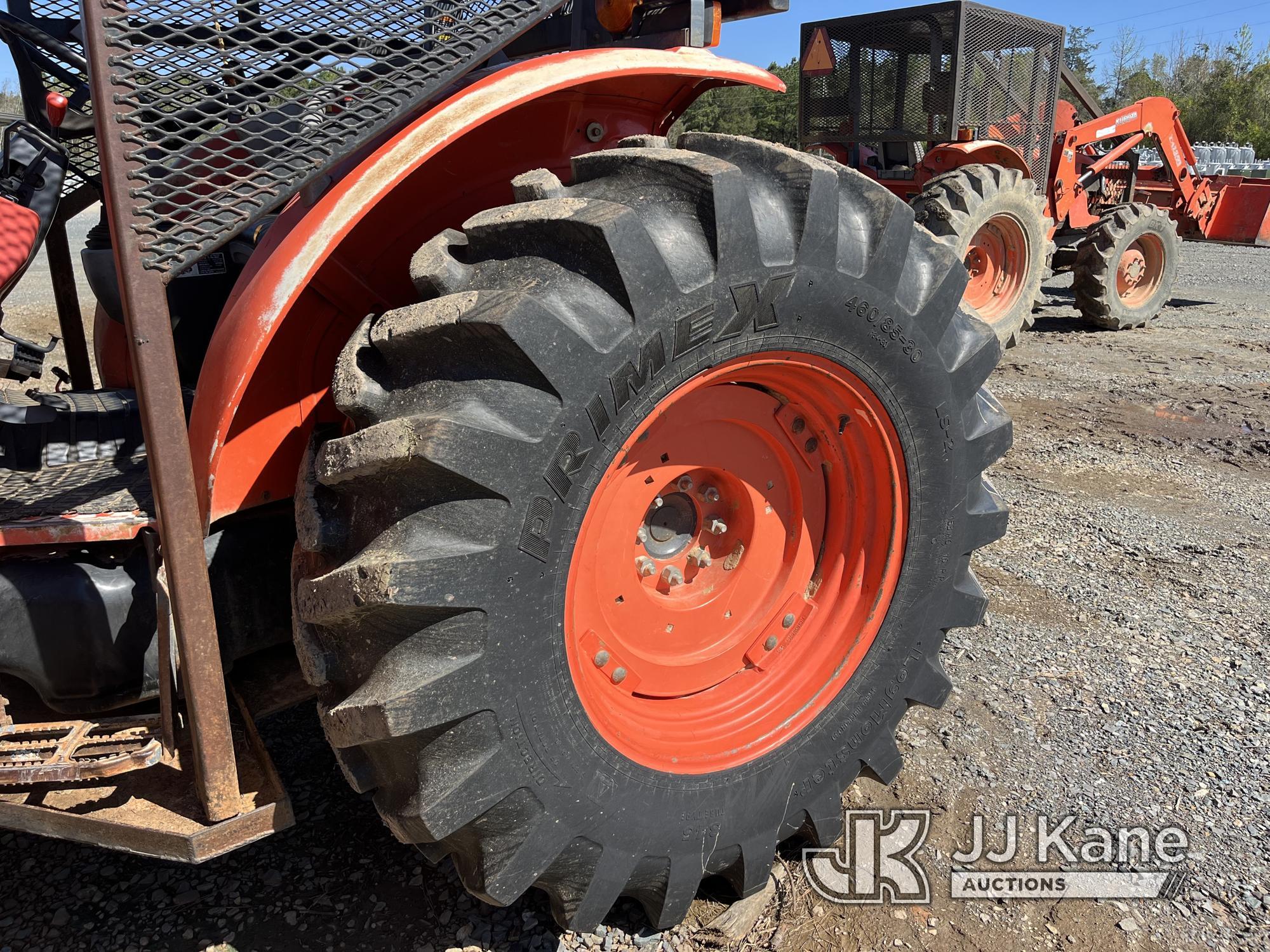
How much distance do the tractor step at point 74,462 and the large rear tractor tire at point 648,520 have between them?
20.0 inches

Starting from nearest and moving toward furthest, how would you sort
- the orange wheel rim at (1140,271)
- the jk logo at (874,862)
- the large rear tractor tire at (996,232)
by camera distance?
the jk logo at (874,862), the large rear tractor tire at (996,232), the orange wheel rim at (1140,271)

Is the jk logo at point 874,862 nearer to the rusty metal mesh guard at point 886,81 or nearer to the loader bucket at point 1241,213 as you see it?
the rusty metal mesh guard at point 886,81

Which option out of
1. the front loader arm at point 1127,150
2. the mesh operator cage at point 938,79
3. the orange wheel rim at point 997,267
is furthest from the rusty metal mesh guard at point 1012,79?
the orange wheel rim at point 997,267

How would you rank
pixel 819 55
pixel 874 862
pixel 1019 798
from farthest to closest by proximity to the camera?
pixel 819 55 < pixel 1019 798 < pixel 874 862

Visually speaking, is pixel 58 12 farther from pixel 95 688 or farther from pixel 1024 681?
pixel 1024 681

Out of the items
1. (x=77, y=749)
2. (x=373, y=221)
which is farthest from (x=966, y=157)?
(x=77, y=749)

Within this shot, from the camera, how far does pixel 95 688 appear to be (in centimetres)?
181

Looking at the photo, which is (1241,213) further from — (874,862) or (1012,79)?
(874,862)

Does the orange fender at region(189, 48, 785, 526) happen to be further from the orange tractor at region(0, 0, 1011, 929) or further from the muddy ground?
the muddy ground

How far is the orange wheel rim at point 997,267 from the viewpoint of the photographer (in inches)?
305

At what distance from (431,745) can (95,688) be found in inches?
30.4

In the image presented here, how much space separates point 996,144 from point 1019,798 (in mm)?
6744

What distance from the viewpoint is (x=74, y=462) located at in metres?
2.29

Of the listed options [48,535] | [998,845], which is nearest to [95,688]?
[48,535]
